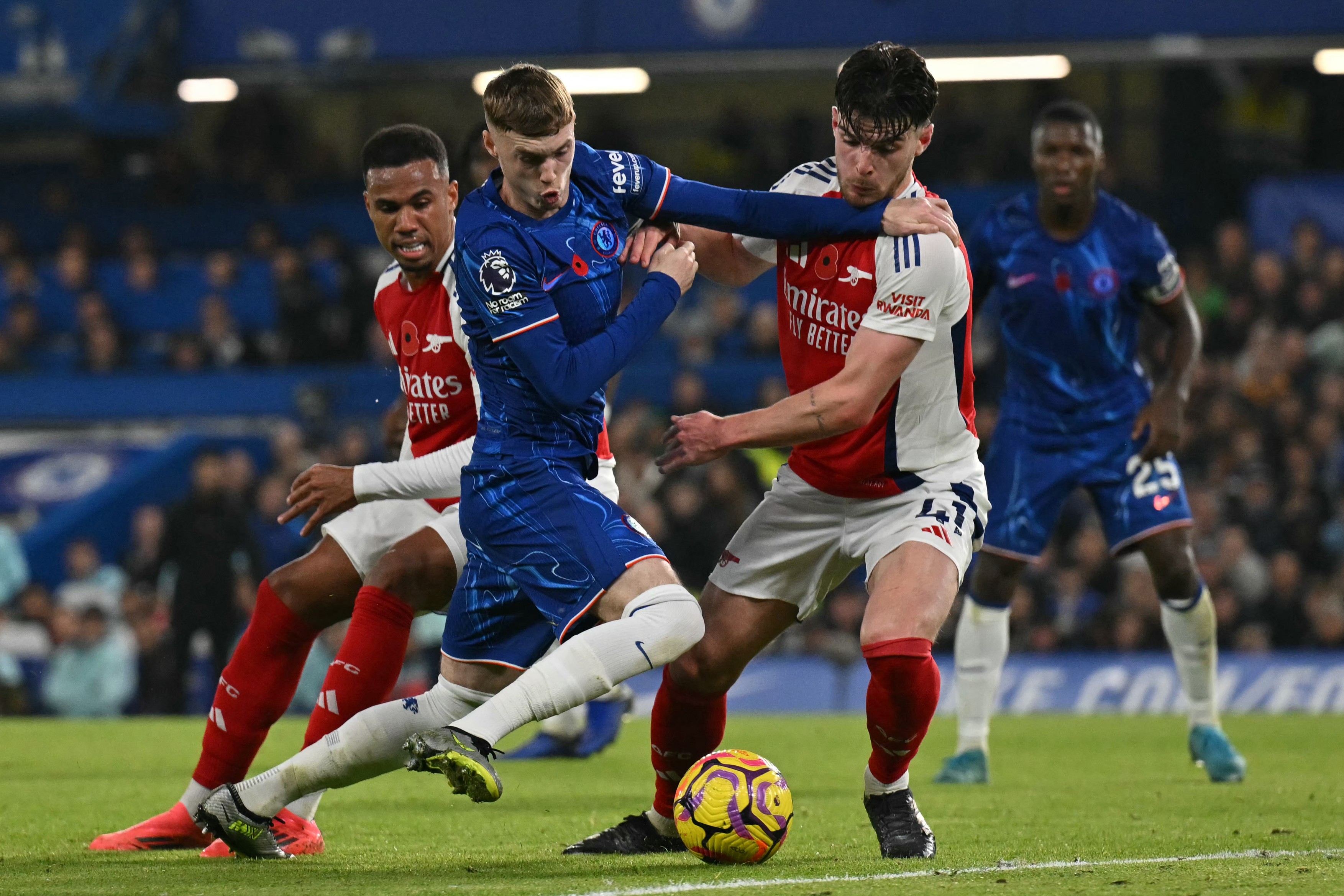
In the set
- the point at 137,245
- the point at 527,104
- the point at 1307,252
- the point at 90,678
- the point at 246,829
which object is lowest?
the point at 90,678

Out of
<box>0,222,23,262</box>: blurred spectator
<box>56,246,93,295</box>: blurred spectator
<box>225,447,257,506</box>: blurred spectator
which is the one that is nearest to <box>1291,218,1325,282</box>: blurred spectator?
<box>225,447,257,506</box>: blurred spectator

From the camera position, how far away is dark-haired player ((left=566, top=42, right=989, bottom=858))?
5082mm

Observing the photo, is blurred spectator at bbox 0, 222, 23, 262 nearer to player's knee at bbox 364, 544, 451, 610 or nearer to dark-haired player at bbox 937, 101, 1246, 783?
dark-haired player at bbox 937, 101, 1246, 783

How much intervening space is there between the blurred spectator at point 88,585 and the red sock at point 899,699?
36.0 feet

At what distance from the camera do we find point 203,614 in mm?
13523

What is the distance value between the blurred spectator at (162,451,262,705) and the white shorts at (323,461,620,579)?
773 centimetres

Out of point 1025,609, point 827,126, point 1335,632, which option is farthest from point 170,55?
point 1335,632

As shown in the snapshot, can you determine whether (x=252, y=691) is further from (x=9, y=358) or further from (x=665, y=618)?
(x=9, y=358)

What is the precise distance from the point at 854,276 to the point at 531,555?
1.29 m

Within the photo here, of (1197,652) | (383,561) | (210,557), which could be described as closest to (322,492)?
(383,561)

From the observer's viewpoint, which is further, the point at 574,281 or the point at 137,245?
the point at 137,245

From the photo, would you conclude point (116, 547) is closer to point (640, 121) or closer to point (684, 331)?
point (684, 331)

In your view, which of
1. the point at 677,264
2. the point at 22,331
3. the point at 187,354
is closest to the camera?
the point at 677,264

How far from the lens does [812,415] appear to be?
504cm
